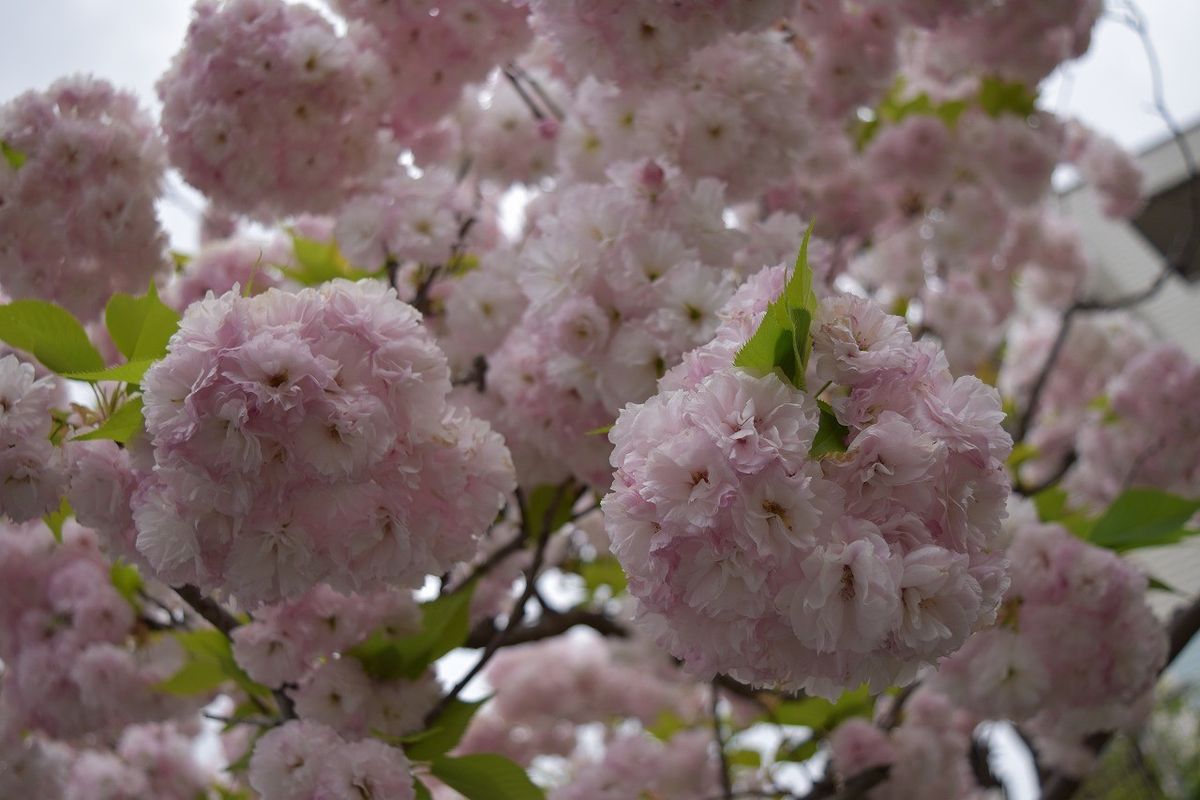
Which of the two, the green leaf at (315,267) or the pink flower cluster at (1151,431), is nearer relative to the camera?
the green leaf at (315,267)

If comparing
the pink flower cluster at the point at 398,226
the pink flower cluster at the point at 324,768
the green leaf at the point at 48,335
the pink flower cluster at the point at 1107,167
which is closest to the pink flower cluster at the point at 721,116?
the pink flower cluster at the point at 398,226

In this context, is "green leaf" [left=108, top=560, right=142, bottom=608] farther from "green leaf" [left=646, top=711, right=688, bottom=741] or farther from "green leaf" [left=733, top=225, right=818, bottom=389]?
"green leaf" [left=646, top=711, right=688, bottom=741]

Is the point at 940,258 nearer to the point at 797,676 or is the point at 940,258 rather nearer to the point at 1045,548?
the point at 1045,548

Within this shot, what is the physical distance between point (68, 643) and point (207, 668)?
12.2 inches

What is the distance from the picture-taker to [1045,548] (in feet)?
5.03

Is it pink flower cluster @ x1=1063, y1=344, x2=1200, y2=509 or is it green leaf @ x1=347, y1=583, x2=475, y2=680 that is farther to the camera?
pink flower cluster @ x1=1063, y1=344, x2=1200, y2=509

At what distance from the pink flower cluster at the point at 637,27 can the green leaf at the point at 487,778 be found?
1.01 metres

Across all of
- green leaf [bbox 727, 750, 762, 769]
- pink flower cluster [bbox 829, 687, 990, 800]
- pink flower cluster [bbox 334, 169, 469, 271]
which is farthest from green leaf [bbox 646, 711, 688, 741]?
pink flower cluster [bbox 334, 169, 469, 271]

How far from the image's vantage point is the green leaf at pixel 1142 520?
155 cm

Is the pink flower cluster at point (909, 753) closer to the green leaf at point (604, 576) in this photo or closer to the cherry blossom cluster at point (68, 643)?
the green leaf at point (604, 576)

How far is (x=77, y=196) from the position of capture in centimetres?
153

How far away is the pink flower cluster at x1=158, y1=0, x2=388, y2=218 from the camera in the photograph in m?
1.57

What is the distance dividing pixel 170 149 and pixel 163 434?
89 centimetres

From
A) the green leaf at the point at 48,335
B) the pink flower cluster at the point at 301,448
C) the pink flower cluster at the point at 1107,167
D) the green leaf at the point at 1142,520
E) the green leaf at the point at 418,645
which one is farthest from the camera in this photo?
the pink flower cluster at the point at 1107,167
